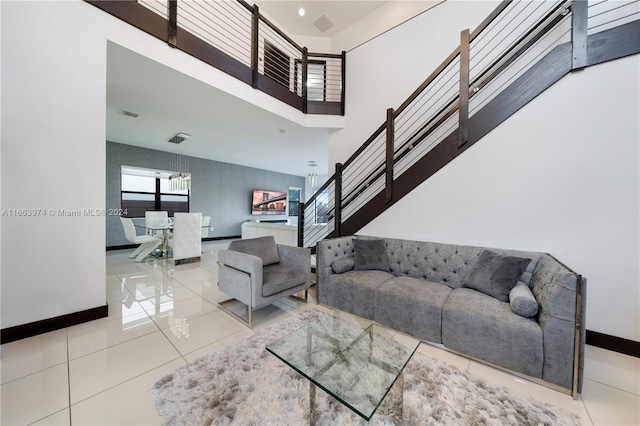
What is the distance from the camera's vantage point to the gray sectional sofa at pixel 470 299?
1.53m

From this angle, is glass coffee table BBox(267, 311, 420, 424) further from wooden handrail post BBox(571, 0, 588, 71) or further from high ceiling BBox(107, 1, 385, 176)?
high ceiling BBox(107, 1, 385, 176)

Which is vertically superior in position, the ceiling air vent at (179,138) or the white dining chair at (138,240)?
the ceiling air vent at (179,138)

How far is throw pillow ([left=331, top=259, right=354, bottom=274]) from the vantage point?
273 cm

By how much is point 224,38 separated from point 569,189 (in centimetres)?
564

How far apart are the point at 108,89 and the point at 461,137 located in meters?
4.94

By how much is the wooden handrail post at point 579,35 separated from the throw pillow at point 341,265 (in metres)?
3.02

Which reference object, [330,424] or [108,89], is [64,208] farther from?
[330,424]

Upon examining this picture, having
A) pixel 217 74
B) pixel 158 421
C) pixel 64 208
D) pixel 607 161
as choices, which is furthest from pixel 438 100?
pixel 64 208

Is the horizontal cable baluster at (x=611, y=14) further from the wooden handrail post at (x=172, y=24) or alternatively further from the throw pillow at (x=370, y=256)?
the wooden handrail post at (x=172, y=24)

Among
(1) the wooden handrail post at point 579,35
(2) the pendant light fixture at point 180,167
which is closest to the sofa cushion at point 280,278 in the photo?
(1) the wooden handrail post at point 579,35

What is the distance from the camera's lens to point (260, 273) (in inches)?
90.4

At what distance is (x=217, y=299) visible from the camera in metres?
2.96

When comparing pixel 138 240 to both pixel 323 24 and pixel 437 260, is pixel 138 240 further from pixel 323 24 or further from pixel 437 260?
pixel 323 24

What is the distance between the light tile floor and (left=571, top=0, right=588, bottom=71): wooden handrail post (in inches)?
107
